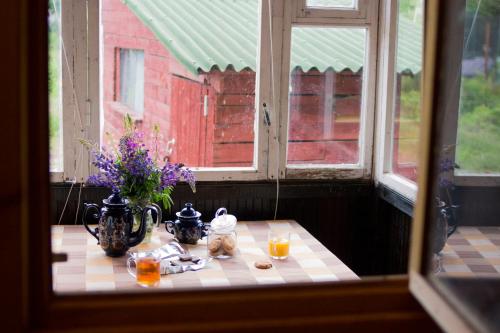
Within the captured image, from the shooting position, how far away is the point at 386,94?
3396 millimetres

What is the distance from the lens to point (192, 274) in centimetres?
250

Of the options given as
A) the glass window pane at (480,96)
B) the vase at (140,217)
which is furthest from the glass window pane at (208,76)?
the glass window pane at (480,96)

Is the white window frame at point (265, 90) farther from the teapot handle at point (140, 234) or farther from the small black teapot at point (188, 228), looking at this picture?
the teapot handle at point (140, 234)

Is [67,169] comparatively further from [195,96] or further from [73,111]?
[195,96]

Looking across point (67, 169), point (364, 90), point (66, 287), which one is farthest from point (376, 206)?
point (66, 287)

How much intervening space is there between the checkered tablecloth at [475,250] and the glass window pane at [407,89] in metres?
0.52

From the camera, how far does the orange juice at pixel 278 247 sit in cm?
271

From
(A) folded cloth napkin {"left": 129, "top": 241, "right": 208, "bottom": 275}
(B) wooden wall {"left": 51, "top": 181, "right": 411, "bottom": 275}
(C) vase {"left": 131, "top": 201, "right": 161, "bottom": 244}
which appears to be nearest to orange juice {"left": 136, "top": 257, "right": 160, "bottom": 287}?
(A) folded cloth napkin {"left": 129, "top": 241, "right": 208, "bottom": 275}

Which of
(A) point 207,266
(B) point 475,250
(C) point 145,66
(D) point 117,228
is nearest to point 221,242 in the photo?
(A) point 207,266

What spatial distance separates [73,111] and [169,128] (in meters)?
1.12

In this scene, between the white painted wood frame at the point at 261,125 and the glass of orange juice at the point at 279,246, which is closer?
the glass of orange juice at the point at 279,246

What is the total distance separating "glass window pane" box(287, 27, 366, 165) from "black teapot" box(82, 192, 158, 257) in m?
1.01

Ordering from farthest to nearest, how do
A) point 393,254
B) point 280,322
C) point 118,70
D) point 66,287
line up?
point 118,70, point 393,254, point 66,287, point 280,322

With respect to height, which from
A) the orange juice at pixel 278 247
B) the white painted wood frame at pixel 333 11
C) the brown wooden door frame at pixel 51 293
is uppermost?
the white painted wood frame at pixel 333 11
